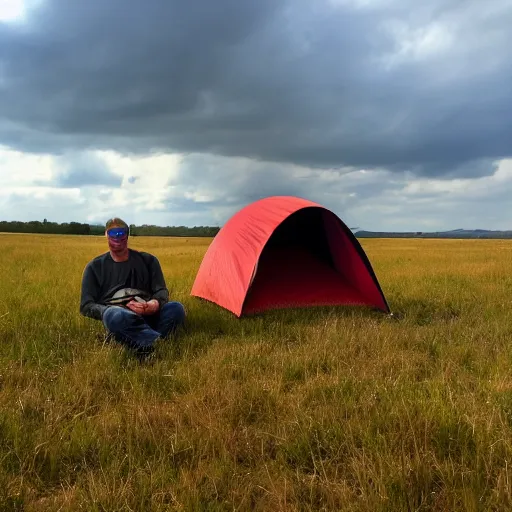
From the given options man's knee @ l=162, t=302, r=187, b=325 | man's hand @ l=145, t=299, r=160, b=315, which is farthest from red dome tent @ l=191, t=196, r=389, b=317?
man's hand @ l=145, t=299, r=160, b=315

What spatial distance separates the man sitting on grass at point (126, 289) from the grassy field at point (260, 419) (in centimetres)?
35

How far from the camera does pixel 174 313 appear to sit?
6520 mm

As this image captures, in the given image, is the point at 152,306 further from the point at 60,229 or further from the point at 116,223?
the point at 60,229

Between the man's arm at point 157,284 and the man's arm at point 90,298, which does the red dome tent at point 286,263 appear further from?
the man's arm at point 90,298

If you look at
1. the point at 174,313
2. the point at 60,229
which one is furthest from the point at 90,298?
the point at 60,229

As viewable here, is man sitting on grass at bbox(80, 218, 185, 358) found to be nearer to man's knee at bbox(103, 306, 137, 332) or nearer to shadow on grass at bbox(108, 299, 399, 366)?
man's knee at bbox(103, 306, 137, 332)

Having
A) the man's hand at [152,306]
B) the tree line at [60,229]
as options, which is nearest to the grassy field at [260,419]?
the man's hand at [152,306]

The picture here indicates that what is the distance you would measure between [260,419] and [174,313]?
274cm

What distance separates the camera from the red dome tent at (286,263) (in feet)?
27.8

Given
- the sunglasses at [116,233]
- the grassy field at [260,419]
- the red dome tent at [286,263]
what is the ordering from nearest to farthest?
the grassy field at [260,419], the sunglasses at [116,233], the red dome tent at [286,263]

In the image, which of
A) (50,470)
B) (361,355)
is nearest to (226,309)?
(361,355)

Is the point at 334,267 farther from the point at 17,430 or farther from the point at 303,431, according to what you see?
the point at 17,430

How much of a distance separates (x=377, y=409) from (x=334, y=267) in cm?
594

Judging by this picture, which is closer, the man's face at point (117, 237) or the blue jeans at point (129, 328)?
the blue jeans at point (129, 328)
